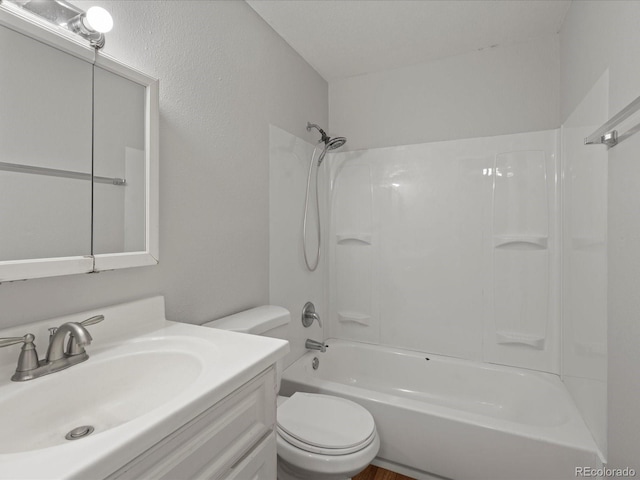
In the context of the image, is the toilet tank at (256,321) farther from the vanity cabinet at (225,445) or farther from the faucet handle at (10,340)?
the faucet handle at (10,340)

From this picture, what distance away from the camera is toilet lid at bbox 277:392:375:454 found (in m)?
1.26

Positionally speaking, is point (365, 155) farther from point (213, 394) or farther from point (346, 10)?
point (213, 394)

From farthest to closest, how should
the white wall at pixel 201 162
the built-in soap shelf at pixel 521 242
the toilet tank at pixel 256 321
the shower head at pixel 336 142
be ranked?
the shower head at pixel 336 142
the built-in soap shelf at pixel 521 242
the toilet tank at pixel 256 321
the white wall at pixel 201 162

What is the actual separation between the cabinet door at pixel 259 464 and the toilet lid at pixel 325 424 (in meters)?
0.38

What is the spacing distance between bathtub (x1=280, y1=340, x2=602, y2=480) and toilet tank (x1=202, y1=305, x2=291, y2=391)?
1.46 feet

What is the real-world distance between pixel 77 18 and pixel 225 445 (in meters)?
1.20

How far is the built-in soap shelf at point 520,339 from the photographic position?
1945 millimetres

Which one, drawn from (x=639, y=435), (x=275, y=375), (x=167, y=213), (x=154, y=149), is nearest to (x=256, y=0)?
(x=154, y=149)

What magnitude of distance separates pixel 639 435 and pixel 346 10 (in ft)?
7.01

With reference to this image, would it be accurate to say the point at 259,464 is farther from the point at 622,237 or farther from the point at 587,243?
the point at 587,243

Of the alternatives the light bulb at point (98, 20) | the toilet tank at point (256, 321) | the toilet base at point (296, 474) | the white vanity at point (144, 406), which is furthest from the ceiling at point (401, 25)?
the toilet base at point (296, 474)

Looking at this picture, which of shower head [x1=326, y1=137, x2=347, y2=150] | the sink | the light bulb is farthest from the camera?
shower head [x1=326, y1=137, x2=347, y2=150]

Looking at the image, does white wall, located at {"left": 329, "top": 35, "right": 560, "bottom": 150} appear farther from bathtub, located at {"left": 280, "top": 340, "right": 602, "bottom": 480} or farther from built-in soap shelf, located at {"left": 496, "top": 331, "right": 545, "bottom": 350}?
bathtub, located at {"left": 280, "top": 340, "right": 602, "bottom": 480}

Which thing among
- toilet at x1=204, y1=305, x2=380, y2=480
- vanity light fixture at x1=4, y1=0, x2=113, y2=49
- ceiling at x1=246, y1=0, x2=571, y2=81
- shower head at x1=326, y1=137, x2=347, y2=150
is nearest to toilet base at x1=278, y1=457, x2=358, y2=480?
toilet at x1=204, y1=305, x2=380, y2=480
